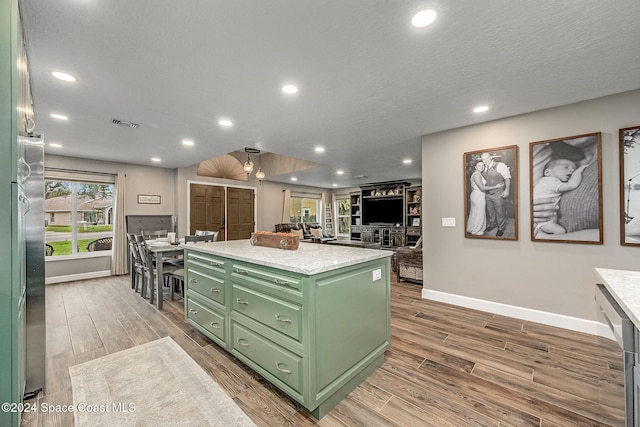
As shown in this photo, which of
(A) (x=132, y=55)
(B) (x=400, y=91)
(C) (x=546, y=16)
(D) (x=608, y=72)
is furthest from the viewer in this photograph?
(B) (x=400, y=91)

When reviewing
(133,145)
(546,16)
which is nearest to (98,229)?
(133,145)

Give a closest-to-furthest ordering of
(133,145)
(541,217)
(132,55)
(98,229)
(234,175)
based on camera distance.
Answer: (132,55), (541,217), (133,145), (98,229), (234,175)

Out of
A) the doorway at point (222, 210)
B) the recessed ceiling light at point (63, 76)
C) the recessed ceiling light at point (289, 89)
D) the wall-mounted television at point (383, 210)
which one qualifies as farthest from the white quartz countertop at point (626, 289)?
the wall-mounted television at point (383, 210)

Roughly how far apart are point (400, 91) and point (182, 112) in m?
2.46

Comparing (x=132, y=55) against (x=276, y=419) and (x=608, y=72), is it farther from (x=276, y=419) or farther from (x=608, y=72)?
(x=608, y=72)

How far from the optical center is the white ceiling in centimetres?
150

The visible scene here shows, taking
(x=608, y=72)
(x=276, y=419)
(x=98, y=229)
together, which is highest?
(x=608, y=72)

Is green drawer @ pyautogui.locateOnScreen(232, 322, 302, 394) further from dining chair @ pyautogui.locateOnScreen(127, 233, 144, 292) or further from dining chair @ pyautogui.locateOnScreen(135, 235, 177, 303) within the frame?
dining chair @ pyautogui.locateOnScreen(127, 233, 144, 292)

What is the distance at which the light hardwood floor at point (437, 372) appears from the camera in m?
1.61

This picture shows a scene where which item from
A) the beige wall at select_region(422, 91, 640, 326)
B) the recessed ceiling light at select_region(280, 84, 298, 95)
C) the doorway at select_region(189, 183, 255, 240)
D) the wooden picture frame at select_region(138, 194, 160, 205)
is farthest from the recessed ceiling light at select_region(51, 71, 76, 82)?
the doorway at select_region(189, 183, 255, 240)

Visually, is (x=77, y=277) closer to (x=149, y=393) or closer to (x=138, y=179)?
(x=138, y=179)

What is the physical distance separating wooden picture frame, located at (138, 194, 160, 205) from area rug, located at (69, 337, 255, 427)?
457cm

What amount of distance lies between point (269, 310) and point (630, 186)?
3513 mm

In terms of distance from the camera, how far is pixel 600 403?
1.69 meters
